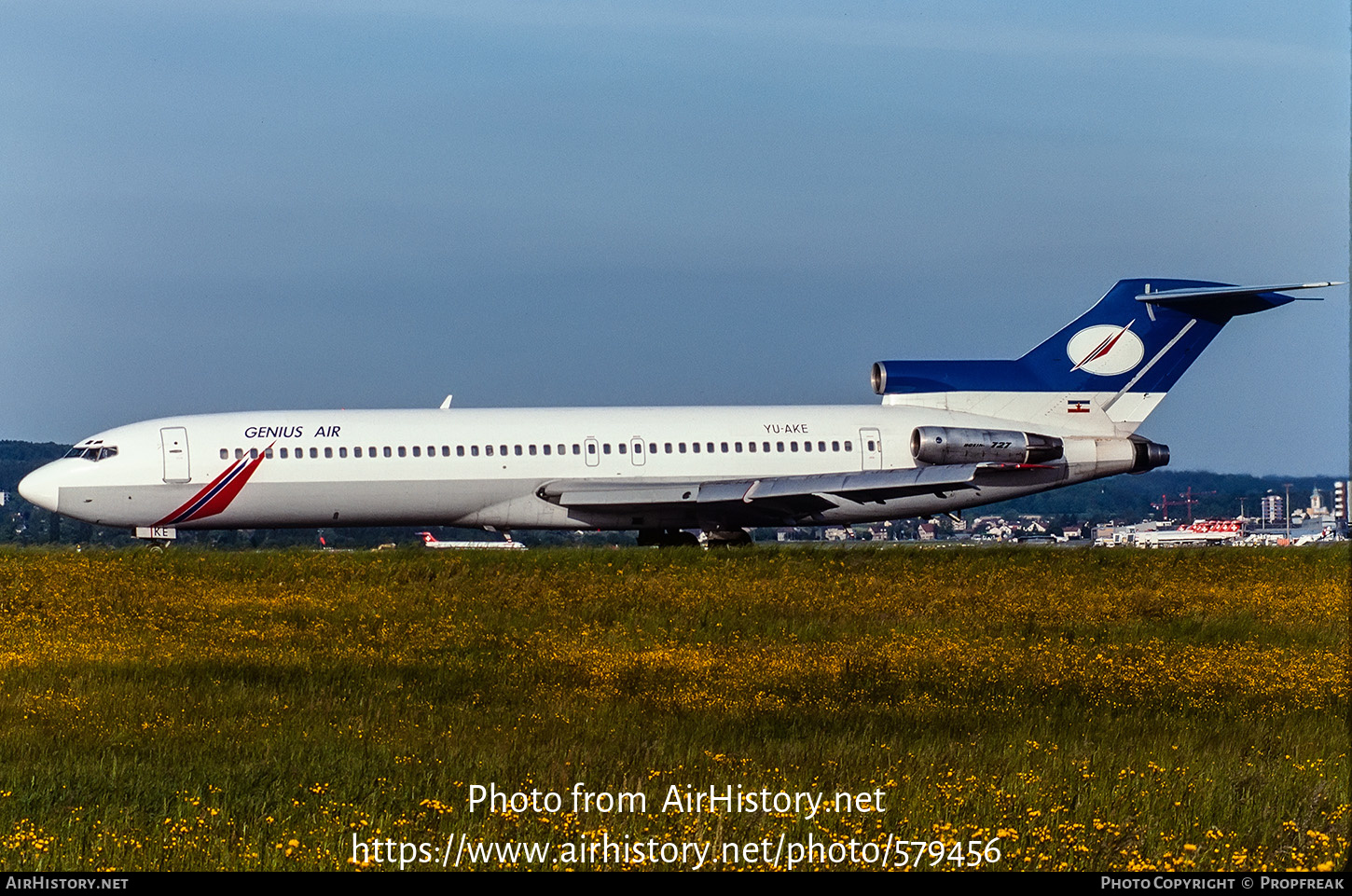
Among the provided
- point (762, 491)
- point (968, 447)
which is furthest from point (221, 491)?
point (968, 447)

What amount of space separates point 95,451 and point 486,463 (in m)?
8.17

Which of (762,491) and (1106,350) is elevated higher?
(1106,350)

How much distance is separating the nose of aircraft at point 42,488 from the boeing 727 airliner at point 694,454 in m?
0.04

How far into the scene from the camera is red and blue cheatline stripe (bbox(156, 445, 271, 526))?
3325 cm

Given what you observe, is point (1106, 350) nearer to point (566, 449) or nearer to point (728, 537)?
point (728, 537)

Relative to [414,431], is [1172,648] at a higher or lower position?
lower

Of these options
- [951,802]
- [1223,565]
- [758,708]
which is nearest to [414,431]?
[1223,565]

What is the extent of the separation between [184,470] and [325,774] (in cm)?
2173

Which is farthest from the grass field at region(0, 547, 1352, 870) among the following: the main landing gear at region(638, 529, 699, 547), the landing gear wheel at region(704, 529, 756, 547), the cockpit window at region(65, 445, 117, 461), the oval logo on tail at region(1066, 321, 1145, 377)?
the oval logo on tail at region(1066, 321, 1145, 377)

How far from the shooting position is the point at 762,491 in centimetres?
3481

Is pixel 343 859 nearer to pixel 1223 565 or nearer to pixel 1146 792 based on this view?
pixel 1146 792

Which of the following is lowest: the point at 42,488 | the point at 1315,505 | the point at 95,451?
the point at 1315,505

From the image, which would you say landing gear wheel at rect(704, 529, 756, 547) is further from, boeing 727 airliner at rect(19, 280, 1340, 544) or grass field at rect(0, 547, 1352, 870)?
grass field at rect(0, 547, 1352, 870)

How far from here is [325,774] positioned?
12.9m
